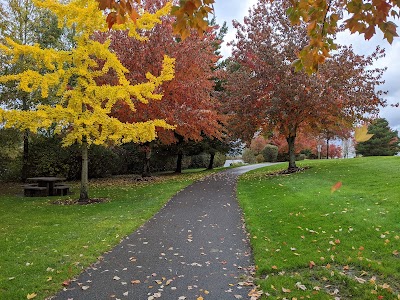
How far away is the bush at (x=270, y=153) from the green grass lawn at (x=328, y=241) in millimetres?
25186

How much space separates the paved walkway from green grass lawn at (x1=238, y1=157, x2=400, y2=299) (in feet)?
1.34

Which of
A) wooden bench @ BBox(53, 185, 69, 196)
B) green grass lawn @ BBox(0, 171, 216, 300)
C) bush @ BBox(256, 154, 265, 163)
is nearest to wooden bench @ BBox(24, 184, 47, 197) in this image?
wooden bench @ BBox(53, 185, 69, 196)

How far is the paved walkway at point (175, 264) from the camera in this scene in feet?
14.3

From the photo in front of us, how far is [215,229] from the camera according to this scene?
7.59 metres

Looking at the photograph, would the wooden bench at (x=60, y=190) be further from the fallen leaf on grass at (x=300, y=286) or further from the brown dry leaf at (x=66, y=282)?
the fallen leaf on grass at (x=300, y=286)

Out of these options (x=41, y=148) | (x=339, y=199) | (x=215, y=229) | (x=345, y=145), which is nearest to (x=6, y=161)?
(x=41, y=148)

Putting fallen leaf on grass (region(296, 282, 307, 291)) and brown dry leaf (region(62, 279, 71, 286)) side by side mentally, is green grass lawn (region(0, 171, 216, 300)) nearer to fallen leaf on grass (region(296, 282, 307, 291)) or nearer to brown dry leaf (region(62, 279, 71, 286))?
brown dry leaf (region(62, 279, 71, 286))

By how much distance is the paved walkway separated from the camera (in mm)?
4352

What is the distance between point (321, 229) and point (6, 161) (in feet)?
56.3

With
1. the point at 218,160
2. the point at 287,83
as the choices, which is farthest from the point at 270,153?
the point at 287,83

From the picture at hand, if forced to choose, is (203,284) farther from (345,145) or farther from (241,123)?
(345,145)

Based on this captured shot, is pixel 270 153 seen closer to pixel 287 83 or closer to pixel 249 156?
pixel 249 156

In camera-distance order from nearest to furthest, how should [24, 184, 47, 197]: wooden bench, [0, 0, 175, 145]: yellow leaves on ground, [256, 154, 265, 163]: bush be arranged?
[0, 0, 175, 145]: yellow leaves on ground, [24, 184, 47, 197]: wooden bench, [256, 154, 265, 163]: bush

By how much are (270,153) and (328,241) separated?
30993 millimetres
